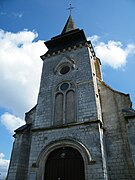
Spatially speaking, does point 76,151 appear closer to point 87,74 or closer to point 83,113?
point 83,113

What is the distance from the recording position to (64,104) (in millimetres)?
10156

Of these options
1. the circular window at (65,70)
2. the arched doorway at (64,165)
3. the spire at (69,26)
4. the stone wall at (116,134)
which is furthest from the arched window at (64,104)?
the spire at (69,26)

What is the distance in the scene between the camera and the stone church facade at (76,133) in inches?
302

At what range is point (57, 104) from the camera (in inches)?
412

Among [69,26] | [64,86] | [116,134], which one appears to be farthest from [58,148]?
[69,26]

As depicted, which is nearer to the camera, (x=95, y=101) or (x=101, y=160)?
(x=101, y=160)

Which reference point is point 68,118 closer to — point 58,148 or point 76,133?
point 76,133

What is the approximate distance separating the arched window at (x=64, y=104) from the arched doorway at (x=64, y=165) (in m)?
1.72

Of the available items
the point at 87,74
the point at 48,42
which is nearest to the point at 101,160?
the point at 87,74

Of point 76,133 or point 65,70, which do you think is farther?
point 65,70

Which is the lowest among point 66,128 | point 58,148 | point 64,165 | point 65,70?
point 64,165

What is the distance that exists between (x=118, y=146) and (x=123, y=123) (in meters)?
1.37

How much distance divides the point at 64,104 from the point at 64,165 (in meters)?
3.61

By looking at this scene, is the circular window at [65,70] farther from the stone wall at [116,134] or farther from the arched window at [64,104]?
the stone wall at [116,134]
